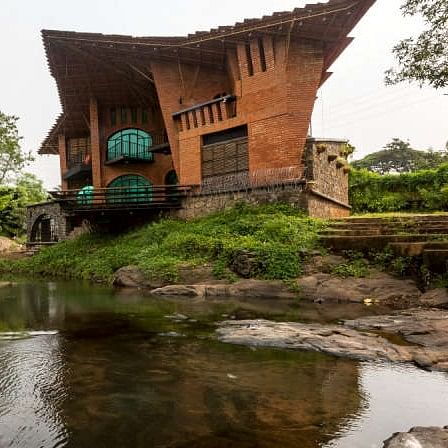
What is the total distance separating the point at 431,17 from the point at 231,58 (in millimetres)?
12178

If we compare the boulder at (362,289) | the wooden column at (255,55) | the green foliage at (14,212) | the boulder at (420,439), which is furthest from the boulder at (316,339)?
the green foliage at (14,212)

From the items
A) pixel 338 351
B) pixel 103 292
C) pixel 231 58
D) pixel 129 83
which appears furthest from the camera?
pixel 129 83

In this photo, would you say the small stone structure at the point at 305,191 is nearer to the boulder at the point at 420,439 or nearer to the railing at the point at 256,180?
the railing at the point at 256,180

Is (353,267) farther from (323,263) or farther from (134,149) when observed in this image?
(134,149)

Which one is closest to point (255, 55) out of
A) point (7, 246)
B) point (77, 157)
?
point (77, 157)

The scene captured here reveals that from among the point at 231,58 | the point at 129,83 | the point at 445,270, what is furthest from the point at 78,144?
the point at 445,270

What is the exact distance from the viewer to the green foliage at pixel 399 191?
3034cm

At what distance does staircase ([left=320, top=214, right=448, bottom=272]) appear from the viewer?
1245cm

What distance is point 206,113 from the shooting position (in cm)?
2317

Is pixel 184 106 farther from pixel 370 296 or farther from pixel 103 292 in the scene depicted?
pixel 370 296

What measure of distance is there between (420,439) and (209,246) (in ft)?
43.7

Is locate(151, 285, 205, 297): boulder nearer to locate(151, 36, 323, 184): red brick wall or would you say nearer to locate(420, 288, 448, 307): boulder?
locate(420, 288, 448, 307): boulder

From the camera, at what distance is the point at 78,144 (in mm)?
37500

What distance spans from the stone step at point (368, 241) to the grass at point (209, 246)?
25.7 inches
